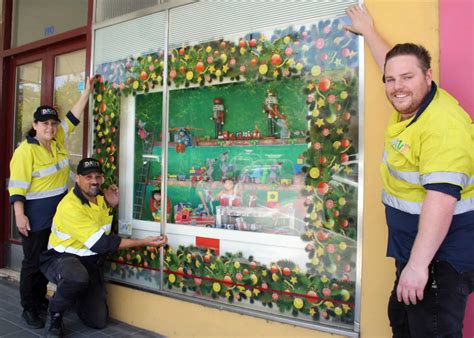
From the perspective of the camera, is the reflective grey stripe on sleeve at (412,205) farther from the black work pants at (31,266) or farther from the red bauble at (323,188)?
the black work pants at (31,266)

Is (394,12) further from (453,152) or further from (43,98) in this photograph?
(43,98)

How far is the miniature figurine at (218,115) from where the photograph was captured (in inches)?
144

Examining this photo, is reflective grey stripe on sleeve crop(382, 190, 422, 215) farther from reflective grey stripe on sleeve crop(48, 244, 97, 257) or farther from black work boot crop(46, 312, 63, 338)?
black work boot crop(46, 312, 63, 338)

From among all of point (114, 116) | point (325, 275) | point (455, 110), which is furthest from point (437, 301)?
point (114, 116)

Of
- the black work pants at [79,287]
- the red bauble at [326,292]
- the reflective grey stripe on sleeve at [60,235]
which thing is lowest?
the black work pants at [79,287]

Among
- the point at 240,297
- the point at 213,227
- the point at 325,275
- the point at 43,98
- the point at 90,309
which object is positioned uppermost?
the point at 43,98

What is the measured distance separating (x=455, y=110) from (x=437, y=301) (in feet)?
2.91

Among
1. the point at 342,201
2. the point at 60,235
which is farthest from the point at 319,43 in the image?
the point at 60,235

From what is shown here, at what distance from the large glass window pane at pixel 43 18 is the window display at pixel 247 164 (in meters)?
1.07

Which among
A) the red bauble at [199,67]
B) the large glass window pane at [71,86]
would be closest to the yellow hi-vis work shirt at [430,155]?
the red bauble at [199,67]

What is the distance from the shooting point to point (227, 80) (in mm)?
3570

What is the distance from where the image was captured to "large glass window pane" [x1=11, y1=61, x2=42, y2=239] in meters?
5.54

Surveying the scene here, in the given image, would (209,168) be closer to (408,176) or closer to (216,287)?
(216,287)

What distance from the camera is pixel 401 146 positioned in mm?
2000
